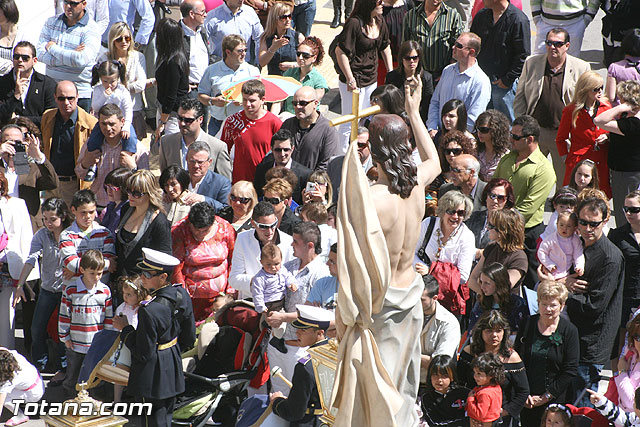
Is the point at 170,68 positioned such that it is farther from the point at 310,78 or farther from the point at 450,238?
the point at 450,238

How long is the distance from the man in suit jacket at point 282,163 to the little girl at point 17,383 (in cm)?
294

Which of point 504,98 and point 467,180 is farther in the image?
point 504,98

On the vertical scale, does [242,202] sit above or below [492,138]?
below

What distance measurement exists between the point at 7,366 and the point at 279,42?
6.02 m

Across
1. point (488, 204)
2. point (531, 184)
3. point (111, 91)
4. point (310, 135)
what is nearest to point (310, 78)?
point (310, 135)

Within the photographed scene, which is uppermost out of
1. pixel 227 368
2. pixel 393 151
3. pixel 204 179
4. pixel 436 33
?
pixel 393 151

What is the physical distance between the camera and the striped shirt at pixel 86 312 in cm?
931

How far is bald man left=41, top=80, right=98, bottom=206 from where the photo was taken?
37.0 ft

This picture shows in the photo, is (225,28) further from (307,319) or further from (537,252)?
(307,319)

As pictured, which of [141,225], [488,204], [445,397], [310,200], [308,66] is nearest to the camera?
[445,397]

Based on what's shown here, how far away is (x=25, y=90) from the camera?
11867 mm

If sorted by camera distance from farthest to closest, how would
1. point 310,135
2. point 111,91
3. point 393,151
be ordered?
point 111,91
point 310,135
point 393,151

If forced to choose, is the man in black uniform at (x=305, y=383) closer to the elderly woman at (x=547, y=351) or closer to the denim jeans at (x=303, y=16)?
the elderly woman at (x=547, y=351)

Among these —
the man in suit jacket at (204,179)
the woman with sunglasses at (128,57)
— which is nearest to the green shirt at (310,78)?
the woman with sunglasses at (128,57)
